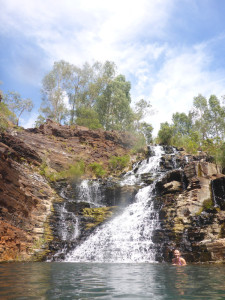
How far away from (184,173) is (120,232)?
689cm

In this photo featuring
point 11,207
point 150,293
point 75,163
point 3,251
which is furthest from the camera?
point 75,163

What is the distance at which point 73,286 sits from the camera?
5.46 m

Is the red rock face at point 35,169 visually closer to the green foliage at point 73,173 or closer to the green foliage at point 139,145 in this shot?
the green foliage at point 73,173

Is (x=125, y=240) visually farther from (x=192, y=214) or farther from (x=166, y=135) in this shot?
(x=166, y=135)

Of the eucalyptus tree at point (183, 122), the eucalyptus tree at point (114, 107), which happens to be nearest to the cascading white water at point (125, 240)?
the eucalyptus tree at point (114, 107)

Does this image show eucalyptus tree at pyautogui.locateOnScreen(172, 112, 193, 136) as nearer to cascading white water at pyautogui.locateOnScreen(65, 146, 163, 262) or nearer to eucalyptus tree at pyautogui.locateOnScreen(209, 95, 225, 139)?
eucalyptus tree at pyautogui.locateOnScreen(209, 95, 225, 139)

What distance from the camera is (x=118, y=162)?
30.4m

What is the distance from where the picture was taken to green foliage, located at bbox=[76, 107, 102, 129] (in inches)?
1508

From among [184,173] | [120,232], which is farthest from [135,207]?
[184,173]

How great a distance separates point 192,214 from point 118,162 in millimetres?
16151

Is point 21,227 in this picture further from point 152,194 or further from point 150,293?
point 150,293

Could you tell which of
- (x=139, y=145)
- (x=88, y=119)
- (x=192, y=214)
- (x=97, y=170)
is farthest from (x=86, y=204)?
(x=88, y=119)

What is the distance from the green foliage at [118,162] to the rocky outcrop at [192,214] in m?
10.4

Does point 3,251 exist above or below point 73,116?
below
